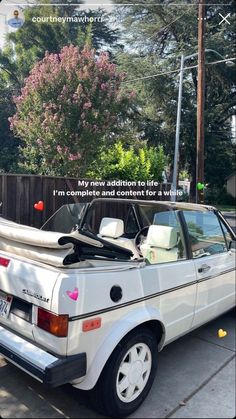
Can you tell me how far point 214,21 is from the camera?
79.5ft

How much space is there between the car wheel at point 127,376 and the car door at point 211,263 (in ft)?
2.66

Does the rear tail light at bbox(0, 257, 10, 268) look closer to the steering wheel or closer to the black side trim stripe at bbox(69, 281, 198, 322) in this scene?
the black side trim stripe at bbox(69, 281, 198, 322)

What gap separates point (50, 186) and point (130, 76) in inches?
720

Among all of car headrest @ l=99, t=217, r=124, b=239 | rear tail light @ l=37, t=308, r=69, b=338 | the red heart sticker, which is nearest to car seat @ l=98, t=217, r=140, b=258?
car headrest @ l=99, t=217, r=124, b=239

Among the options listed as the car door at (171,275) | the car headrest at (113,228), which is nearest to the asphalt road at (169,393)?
the car door at (171,275)

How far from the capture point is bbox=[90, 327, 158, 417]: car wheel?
7.94 ft

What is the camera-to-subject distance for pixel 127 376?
8.37ft

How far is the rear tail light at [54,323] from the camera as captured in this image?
2229mm

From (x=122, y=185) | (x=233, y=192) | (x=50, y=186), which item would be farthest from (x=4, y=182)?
(x=233, y=192)

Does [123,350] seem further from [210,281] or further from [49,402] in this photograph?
[210,281]

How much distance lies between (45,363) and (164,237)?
1.52 m

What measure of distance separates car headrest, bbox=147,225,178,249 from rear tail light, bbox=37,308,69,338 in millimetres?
1304

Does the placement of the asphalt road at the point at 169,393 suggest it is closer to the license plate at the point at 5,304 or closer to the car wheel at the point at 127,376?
the car wheel at the point at 127,376

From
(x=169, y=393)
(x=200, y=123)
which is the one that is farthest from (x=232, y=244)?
(x=200, y=123)
